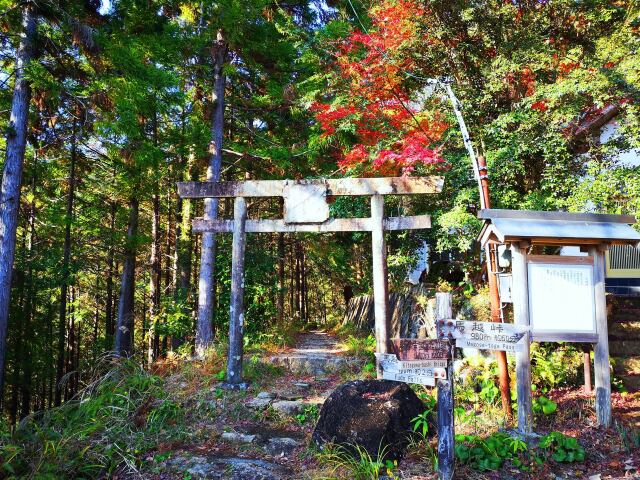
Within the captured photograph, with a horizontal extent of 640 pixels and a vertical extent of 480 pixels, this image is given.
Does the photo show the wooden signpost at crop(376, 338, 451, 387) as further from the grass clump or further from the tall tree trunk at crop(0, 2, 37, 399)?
the tall tree trunk at crop(0, 2, 37, 399)

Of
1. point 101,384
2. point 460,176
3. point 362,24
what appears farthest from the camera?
point 362,24

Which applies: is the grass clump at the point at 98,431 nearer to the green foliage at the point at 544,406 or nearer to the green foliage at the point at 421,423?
→ the green foliage at the point at 421,423

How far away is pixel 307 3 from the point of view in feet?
41.8

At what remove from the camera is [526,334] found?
5113 millimetres

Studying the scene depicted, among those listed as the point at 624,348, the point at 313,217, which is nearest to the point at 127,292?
the point at 313,217

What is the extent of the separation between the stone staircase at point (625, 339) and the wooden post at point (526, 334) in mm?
2494

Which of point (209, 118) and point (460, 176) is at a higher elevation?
point (209, 118)

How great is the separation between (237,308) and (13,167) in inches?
242

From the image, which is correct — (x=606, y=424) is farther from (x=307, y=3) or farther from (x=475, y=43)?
(x=307, y=3)

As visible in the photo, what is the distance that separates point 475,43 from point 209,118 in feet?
22.4

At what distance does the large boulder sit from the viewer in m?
4.57

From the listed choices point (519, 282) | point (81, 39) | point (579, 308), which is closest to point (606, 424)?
point (579, 308)

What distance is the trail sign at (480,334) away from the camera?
416cm

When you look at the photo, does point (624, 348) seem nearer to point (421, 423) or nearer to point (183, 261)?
point (421, 423)
